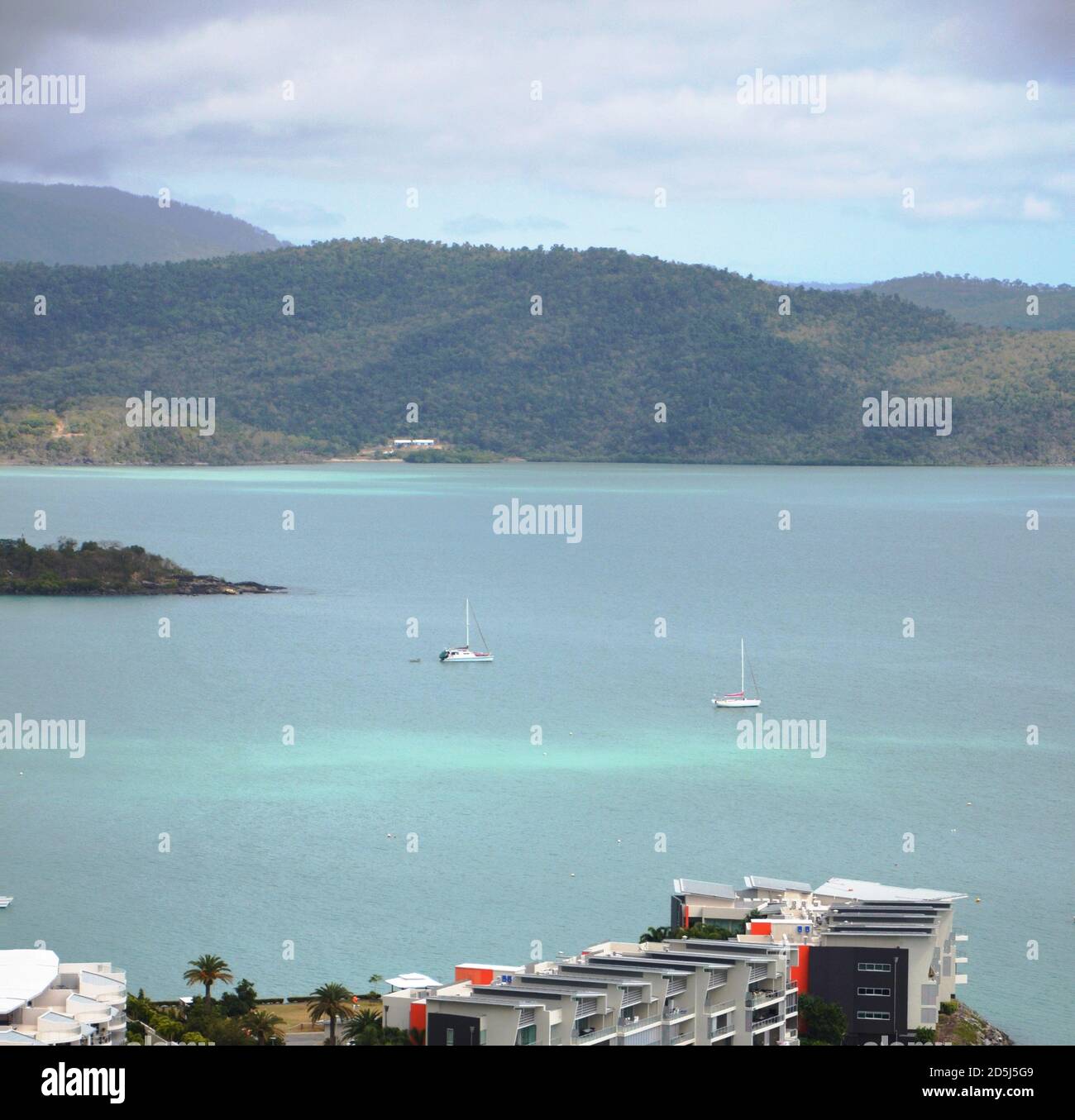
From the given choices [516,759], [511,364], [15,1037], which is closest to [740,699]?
[516,759]

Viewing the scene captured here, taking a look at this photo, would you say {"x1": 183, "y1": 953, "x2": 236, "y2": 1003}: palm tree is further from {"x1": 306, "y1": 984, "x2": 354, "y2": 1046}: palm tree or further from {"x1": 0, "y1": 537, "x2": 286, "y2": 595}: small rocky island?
{"x1": 0, "y1": 537, "x2": 286, "y2": 595}: small rocky island

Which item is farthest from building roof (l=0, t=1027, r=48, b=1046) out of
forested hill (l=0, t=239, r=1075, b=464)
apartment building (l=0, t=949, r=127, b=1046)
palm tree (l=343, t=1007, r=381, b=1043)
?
forested hill (l=0, t=239, r=1075, b=464)

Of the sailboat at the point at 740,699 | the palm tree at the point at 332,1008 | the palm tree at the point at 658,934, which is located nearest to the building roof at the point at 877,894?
the palm tree at the point at 658,934

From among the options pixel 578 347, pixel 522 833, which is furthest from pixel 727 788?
pixel 578 347

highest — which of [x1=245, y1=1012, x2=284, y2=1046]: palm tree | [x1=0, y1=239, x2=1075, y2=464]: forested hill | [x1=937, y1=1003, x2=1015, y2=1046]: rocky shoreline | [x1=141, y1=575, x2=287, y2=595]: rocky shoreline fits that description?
[x1=0, y1=239, x2=1075, y2=464]: forested hill

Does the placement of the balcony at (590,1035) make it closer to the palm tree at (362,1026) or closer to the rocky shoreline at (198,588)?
the palm tree at (362,1026)
